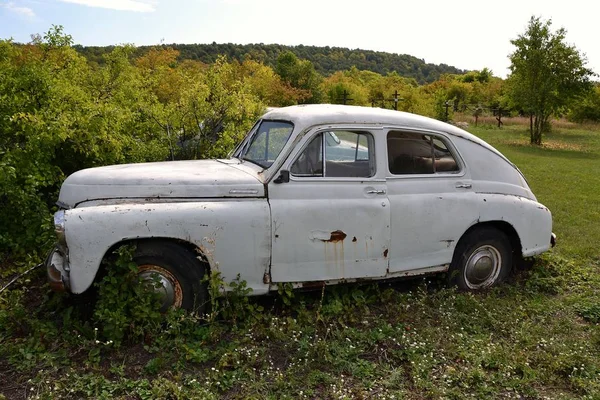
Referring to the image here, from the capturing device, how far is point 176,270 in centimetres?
412

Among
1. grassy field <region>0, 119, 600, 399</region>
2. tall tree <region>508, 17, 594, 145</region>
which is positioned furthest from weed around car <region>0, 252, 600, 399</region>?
tall tree <region>508, 17, 594, 145</region>

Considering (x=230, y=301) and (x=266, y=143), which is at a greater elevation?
(x=266, y=143)

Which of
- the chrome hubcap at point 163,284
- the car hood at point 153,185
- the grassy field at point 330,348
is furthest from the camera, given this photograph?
the car hood at point 153,185

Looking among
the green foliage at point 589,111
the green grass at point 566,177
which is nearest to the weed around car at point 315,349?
the green grass at point 566,177

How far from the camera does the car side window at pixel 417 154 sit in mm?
4844

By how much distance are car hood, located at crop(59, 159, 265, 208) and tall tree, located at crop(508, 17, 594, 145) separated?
72.3 feet

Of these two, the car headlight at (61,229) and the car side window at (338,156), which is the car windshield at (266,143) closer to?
the car side window at (338,156)

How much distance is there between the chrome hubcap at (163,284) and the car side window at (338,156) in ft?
4.50

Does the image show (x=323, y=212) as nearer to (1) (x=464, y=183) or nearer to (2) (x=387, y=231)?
(2) (x=387, y=231)

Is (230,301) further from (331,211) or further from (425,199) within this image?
(425,199)

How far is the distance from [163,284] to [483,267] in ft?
10.7

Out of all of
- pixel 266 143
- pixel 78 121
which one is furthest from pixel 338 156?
pixel 78 121

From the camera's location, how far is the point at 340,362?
385 cm

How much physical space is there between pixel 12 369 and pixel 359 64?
8130 centimetres
